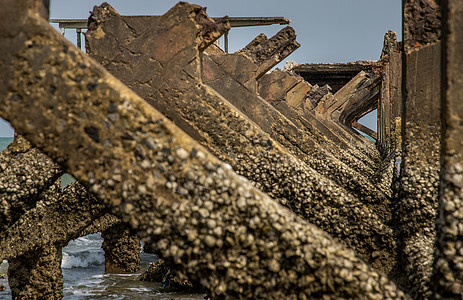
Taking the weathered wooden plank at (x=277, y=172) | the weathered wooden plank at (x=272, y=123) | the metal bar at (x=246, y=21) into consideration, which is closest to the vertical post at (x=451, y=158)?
the weathered wooden plank at (x=277, y=172)

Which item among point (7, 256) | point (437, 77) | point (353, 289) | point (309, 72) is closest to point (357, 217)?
point (437, 77)

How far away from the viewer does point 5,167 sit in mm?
4059

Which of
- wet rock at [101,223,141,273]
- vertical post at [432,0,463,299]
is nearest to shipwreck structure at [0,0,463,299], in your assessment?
vertical post at [432,0,463,299]

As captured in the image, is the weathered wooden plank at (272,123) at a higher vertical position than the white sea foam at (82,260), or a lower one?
higher

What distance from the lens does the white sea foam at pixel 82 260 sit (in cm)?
1091

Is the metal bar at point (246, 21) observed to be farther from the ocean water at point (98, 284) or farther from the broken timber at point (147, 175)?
the broken timber at point (147, 175)

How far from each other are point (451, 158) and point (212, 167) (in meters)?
1.01

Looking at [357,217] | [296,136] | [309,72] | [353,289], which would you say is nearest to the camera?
[353,289]

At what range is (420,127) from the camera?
395 centimetres

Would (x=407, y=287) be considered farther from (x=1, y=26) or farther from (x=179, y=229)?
(x=1, y=26)

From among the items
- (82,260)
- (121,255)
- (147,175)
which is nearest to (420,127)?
(147,175)

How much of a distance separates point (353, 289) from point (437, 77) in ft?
8.88

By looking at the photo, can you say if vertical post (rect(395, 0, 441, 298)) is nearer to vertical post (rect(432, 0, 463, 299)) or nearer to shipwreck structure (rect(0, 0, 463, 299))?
shipwreck structure (rect(0, 0, 463, 299))

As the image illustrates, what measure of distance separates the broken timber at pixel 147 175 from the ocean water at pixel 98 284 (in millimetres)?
4566
